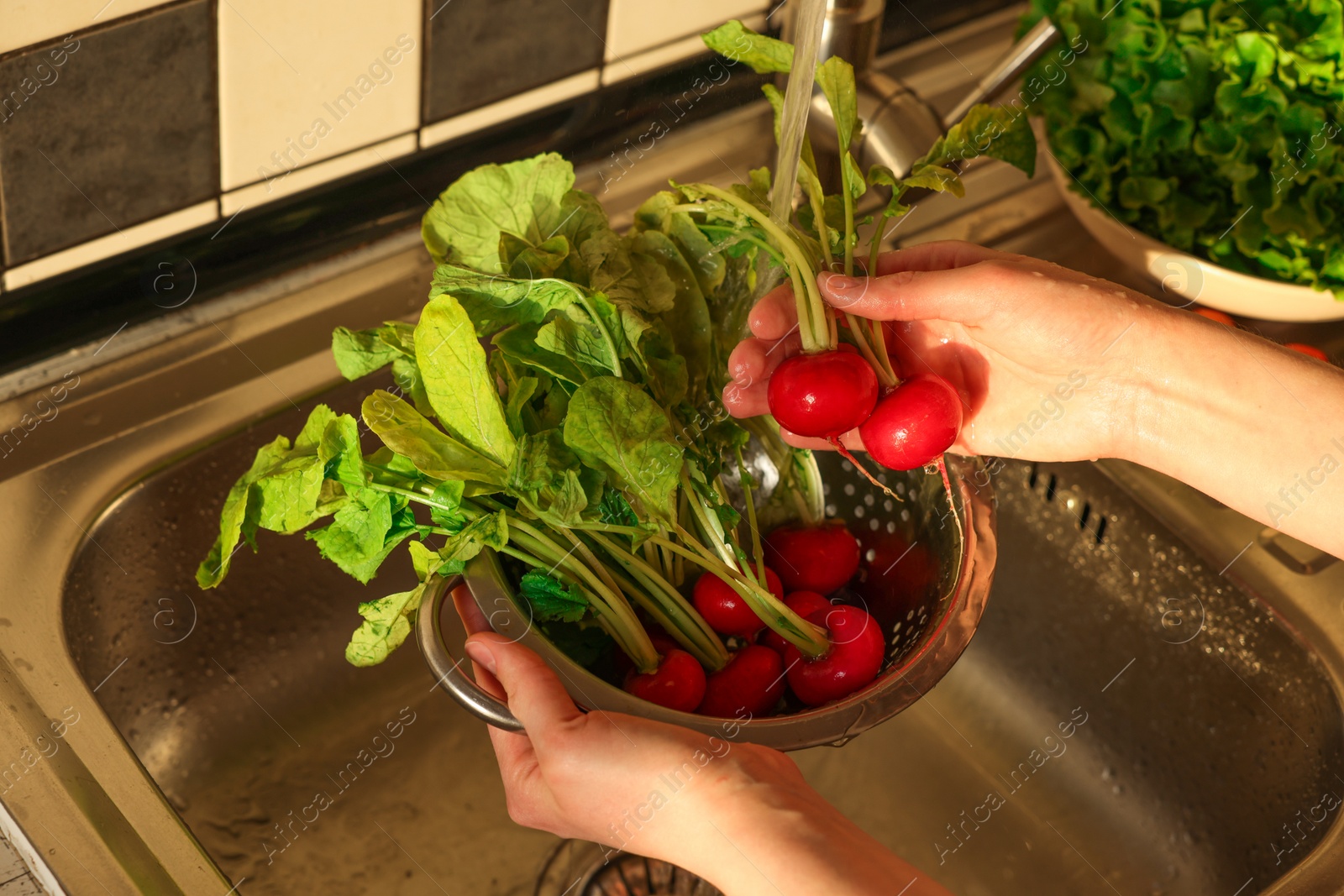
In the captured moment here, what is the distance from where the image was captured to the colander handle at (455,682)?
56cm

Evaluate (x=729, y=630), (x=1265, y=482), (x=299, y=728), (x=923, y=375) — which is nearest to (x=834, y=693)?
(x=729, y=630)

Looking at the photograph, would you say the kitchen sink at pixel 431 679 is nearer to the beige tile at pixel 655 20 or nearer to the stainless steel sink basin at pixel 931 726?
the stainless steel sink basin at pixel 931 726

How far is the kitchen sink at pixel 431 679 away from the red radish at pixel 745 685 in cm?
15

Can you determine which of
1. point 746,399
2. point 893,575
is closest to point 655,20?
point 746,399

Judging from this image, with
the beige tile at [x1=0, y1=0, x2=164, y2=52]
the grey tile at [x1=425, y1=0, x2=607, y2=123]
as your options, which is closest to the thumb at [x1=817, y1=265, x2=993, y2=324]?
the grey tile at [x1=425, y1=0, x2=607, y2=123]

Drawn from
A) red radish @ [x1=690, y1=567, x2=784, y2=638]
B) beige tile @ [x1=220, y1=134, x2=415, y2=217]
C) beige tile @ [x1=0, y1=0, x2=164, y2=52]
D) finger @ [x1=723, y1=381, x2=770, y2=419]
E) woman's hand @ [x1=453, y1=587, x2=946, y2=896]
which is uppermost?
beige tile @ [x1=0, y1=0, x2=164, y2=52]

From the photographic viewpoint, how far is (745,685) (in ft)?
2.19

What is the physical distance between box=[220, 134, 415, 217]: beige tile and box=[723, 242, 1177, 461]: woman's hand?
35cm

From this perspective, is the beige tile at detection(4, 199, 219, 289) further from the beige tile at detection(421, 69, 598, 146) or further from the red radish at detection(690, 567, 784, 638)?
the red radish at detection(690, 567, 784, 638)

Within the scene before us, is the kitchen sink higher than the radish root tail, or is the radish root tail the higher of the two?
the radish root tail

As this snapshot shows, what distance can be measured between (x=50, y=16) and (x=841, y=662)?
62 centimetres

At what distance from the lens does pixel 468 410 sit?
22.6 inches

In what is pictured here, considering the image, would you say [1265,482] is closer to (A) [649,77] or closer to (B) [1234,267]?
(B) [1234,267]

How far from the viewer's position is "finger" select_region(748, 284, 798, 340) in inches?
27.1
